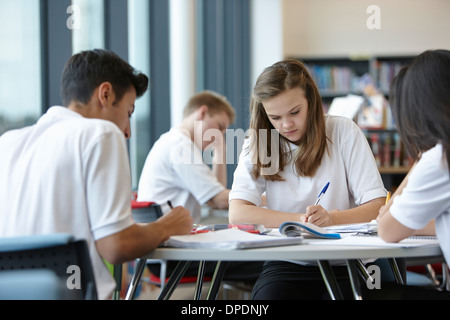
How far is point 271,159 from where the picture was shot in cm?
212

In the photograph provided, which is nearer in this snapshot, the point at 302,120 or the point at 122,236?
the point at 122,236

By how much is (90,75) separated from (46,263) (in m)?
0.65

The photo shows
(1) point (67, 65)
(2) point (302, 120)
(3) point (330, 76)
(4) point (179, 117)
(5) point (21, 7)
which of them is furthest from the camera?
(3) point (330, 76)

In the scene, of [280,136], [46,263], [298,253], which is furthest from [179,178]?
[46,263]

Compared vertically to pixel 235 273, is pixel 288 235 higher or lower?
higher

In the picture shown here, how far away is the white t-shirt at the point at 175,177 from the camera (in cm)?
293

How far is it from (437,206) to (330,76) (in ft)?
20.8

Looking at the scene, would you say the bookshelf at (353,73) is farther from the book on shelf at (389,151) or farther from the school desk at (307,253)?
the school desk at (307,253)

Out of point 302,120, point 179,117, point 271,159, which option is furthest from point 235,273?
point 179,117

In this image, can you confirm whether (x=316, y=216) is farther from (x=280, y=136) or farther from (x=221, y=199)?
(x=221, y=199)

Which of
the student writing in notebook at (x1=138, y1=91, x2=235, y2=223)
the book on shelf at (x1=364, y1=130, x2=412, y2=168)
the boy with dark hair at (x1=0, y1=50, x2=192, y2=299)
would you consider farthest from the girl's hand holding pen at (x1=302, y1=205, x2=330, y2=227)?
the book on shelf at (x1=364, y1=130, x2=412, y2=168)

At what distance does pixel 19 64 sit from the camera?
2.44 metres
